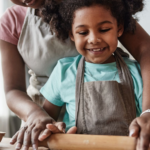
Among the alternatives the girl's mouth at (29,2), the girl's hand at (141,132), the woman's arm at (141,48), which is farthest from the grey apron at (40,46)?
the girl's hand at (141,132)

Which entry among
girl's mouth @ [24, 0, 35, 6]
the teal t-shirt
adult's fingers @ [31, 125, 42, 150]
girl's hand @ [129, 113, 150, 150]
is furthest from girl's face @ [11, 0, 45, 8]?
girl's hand @ [129, 113, 150, 150]

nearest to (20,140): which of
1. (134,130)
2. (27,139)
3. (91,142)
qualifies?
(27,139)

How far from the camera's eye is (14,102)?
94 cm

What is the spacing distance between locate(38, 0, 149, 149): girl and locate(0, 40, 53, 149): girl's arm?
0.12 meters

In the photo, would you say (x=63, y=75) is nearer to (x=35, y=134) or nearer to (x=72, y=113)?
(x=72, y=113)

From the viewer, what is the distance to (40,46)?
103 cm

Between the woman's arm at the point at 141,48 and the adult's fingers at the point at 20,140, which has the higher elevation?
the woman's arm at the point at 141,48

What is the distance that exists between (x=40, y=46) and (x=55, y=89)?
207 mm

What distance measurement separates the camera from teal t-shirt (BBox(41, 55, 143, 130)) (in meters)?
0.91

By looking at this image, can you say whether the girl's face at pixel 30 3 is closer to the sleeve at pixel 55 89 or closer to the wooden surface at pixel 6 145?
the sleeve at pixel 55 89

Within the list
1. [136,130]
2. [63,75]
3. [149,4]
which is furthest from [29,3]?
[149,4]

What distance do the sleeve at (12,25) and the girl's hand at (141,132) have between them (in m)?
0.67

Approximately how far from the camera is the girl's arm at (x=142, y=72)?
24.6 inches

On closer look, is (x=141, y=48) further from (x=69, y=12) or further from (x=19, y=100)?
(x=19, y=100)
